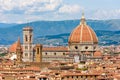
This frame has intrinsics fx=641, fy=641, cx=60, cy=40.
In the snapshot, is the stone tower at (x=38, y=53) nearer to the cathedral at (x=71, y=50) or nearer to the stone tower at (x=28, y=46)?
the cathedral at (x=71, y=50)

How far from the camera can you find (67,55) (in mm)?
133000

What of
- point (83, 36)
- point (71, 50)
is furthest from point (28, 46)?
point (83, 36)

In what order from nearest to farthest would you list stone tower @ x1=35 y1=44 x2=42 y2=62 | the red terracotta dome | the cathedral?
stone tower @ x1=35 y1=44 x2=42 y2=62 → the cathedral → the red terracotta dome

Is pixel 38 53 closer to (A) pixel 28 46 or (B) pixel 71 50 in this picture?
(A) pixel 28 46

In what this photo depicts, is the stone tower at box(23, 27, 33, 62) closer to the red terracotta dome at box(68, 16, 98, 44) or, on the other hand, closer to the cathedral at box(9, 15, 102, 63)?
the cathedral at box(9, 15, 102, 63)

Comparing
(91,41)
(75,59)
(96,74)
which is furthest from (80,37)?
(96,74)

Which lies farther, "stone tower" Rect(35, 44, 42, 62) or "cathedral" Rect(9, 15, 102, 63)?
"cathedral" Rect(9, 15, 102, 63)

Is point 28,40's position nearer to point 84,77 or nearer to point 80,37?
A: point 80,37

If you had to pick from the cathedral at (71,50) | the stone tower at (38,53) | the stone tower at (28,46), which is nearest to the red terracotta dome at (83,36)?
the cathedral at (71,50)

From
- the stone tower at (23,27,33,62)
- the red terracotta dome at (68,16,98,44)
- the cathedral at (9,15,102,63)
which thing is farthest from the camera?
the red terracotta dome at (68,16,98,44)

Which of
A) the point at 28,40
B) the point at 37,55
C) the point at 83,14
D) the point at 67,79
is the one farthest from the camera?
the point at 83,14

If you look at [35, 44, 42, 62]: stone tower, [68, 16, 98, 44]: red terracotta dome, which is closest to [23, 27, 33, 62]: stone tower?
[35, 44, 42, 62]: stone tower

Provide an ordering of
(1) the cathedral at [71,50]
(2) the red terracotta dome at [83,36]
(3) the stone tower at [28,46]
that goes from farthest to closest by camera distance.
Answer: (2) the red terracotta dome at [83,36] < (3) the stone tower at [28,46] < (1) the cathedral at [71,50]

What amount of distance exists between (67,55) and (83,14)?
750 inches
